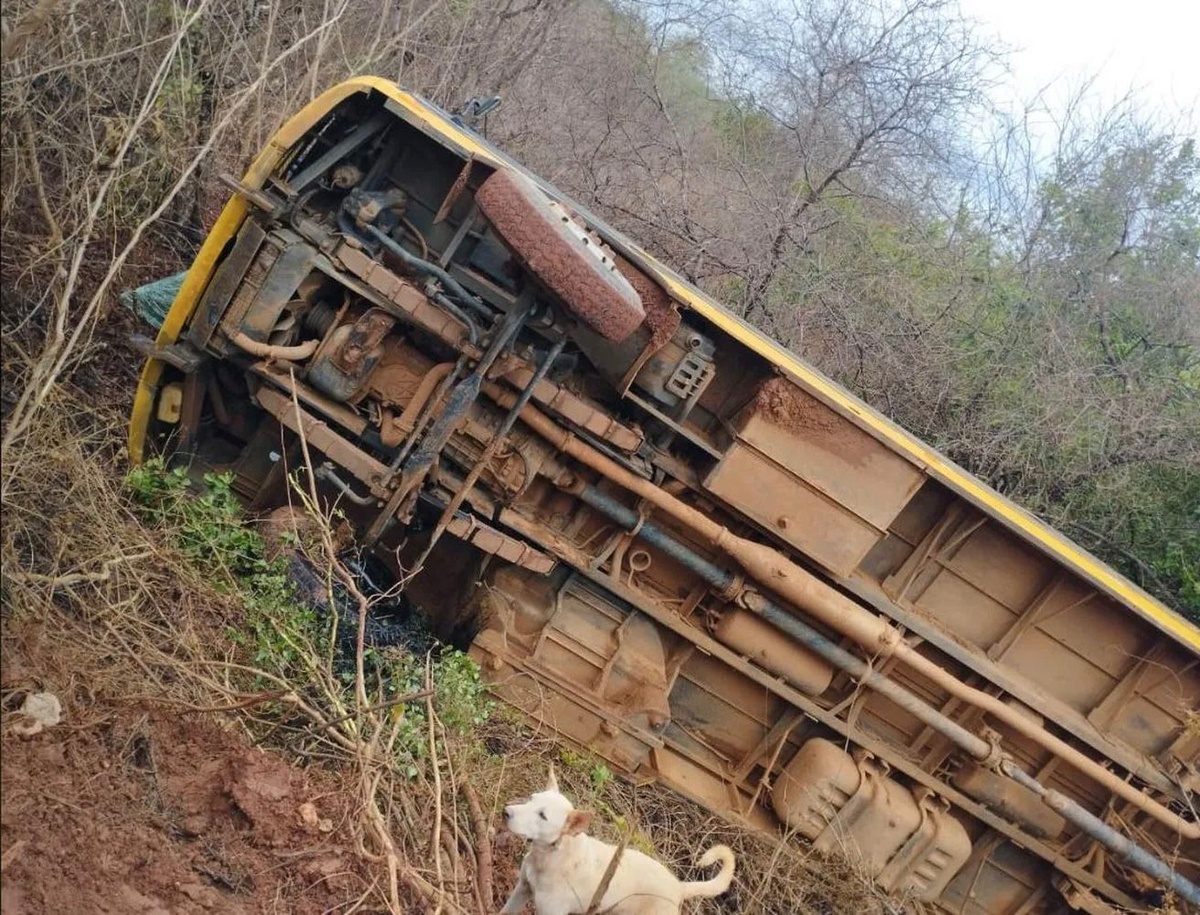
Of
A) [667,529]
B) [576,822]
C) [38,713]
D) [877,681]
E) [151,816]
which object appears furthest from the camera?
[877,681]

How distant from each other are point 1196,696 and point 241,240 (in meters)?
5.92

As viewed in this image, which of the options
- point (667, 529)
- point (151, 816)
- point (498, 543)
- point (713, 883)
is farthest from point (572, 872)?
point (667, 529)

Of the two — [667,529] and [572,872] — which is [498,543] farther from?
[572,872]

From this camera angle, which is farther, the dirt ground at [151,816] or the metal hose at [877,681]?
the metal hose at [877,681]

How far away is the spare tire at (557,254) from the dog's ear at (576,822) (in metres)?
1.97

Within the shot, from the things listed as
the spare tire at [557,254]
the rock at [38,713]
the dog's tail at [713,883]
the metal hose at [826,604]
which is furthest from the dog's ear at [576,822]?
the metal hose at [826,604]

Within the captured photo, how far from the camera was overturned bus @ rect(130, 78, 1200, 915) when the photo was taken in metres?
4.80

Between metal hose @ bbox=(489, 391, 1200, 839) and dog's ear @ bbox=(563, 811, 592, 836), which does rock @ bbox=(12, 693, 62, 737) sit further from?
metal hose @ bbox=(489, 391, 1200, 839)

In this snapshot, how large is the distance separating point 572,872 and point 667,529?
2.36m

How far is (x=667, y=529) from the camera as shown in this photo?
19.0 feet

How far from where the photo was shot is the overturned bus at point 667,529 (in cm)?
480

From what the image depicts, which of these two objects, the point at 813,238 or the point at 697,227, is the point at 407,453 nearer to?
the point at 697,227

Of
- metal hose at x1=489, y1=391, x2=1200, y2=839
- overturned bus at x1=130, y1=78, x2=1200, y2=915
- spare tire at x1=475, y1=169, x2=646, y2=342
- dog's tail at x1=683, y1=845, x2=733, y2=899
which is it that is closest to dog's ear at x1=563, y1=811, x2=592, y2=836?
dog's tail at x1=683, y1=845, x2=733, y2=899

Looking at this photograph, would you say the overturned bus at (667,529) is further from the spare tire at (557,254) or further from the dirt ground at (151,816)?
the dirt ground at (151,816)
